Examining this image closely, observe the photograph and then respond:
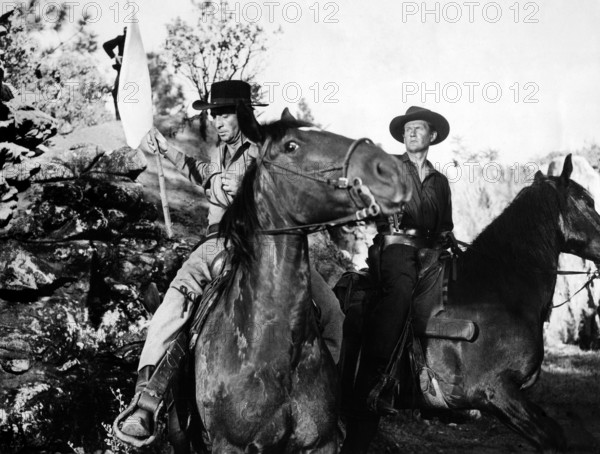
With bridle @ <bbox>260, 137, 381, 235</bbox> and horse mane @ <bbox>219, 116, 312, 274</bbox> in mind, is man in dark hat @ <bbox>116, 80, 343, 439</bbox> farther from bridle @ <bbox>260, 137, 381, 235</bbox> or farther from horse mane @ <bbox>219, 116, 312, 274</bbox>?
bridle @ <bbox>260, 137, 381, 235</bbox>

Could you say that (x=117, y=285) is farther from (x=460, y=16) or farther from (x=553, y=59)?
(x=553, y=59)

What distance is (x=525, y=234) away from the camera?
6.27 meters

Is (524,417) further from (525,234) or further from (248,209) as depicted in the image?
(248,209)

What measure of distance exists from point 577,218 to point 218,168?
10.4ft

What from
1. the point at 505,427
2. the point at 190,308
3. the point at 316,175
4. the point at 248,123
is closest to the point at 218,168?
the point at 190,308

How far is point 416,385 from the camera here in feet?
19.5

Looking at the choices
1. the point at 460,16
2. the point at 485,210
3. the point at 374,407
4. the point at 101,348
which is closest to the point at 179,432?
the point at 374,407

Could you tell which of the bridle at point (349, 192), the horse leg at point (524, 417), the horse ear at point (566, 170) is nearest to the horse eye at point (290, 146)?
the bridle at point (349, 192)

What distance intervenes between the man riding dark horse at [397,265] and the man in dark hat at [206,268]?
3.83ft

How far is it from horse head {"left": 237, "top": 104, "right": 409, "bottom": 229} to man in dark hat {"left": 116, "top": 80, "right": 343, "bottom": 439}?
0.32m

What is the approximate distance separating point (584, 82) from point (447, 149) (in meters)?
2.20

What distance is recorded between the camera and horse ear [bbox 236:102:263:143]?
13.1ft

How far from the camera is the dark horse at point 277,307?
3.98 metres

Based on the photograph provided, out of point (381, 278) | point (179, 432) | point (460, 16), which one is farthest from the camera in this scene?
point (460, 16)
